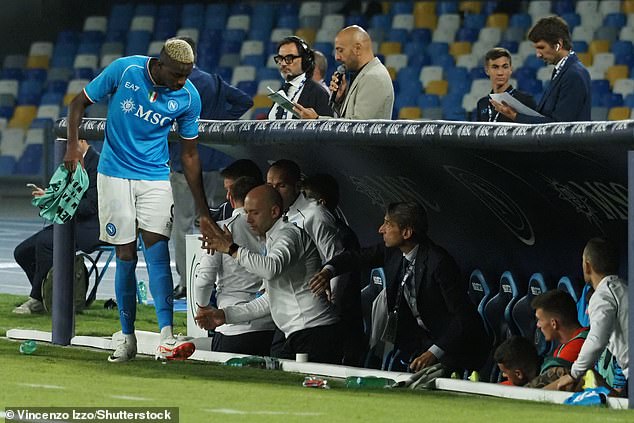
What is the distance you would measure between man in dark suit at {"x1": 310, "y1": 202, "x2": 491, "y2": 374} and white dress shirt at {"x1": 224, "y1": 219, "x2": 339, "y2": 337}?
8.5 inches

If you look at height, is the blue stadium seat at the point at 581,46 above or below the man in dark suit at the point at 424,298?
above

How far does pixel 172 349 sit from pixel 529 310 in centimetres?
197

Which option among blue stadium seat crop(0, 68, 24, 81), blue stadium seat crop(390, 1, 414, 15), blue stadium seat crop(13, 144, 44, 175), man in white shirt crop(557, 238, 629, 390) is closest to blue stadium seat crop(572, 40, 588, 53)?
blue stadium seat crop(390, 1, 414, 15)

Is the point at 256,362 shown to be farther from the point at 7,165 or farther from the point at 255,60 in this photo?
the point at 7,165

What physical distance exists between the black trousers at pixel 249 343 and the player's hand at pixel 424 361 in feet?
4.62

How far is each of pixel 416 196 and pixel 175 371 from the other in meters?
1.69

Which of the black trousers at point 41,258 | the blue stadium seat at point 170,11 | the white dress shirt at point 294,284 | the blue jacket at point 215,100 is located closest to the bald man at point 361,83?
the white dress shirt at point 294,284

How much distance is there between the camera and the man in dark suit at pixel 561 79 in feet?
27.6

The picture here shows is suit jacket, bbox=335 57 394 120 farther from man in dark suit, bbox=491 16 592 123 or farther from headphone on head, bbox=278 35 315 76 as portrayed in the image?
headphone on head, bbox=278 35 315 76

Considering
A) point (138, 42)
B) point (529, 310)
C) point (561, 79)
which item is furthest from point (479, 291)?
point (138, 42)

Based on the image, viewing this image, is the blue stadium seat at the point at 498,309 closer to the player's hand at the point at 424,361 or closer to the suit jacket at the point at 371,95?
the player's hand at the point at 424,361

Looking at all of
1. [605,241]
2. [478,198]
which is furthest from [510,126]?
[478,198]

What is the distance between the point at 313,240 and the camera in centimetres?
838

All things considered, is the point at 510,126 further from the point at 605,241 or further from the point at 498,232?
the point at 498,232
